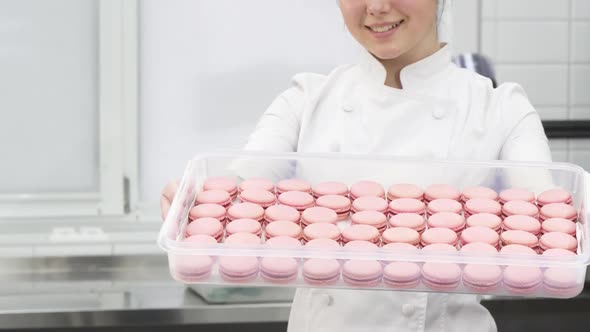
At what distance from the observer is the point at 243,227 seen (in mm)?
1323

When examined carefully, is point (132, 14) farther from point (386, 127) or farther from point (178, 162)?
point (386, 127)

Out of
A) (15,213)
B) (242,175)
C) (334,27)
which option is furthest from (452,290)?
(15,213)

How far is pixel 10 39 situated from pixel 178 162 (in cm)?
60

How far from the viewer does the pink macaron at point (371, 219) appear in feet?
4.40

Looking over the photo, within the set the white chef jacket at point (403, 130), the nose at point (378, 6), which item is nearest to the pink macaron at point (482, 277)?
the white chef jacket at point (403, 130)

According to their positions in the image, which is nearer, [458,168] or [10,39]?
[458,168]

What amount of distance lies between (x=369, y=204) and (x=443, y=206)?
4.4 inches

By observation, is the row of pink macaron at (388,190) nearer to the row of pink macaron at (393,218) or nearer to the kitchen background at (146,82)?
the row of pink macaron at (393,218)

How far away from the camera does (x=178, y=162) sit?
109 inches

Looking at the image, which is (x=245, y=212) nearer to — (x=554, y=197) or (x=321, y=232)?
(x=321, y=232)

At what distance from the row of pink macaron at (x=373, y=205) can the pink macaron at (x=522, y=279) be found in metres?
0.19

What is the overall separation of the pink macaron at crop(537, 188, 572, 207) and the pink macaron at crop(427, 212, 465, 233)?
0.14m

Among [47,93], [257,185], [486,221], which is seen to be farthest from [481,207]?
[47,93]

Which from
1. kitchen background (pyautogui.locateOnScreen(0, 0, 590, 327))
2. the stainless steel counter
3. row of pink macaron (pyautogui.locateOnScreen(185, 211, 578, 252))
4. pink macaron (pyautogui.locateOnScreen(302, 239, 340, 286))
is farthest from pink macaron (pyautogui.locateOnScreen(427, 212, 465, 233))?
kitchen background (pyautogui.locateOnScreen(0, 0, 590, 327))
